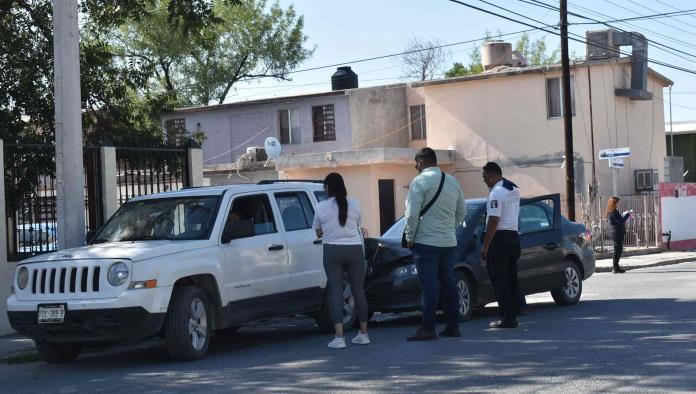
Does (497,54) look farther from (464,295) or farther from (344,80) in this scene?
(464,295)

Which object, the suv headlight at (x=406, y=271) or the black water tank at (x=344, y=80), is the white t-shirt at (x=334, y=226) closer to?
the suv headlight at (x=406, y=271)

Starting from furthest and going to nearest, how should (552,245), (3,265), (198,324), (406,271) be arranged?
(552,245) → (3,265) → (406,271) → (198,324)

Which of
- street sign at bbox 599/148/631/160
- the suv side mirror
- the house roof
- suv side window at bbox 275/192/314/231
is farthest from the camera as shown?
the house roof

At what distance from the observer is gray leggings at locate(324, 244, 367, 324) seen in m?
11.3

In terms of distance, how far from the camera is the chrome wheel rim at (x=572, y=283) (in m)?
15.3

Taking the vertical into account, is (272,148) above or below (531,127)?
below

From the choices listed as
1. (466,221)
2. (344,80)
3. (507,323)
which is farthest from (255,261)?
(344,80)

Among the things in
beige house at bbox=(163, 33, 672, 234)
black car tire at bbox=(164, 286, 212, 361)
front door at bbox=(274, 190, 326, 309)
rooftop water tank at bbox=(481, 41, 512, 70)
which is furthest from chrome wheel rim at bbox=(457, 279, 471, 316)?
rooftop water tank at bbox=(481, 41, 512, 70)

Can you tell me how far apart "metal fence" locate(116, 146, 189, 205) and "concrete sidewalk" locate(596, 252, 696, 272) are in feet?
41.5

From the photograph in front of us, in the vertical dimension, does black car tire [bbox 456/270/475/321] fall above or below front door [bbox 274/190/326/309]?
below

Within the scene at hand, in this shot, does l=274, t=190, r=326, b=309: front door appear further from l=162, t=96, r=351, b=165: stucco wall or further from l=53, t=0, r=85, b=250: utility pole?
l=162, t=96, r=351, b=165: stucco wall

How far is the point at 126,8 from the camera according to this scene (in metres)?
19.8

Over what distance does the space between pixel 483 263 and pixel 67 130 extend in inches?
211

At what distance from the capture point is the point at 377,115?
4103cm
